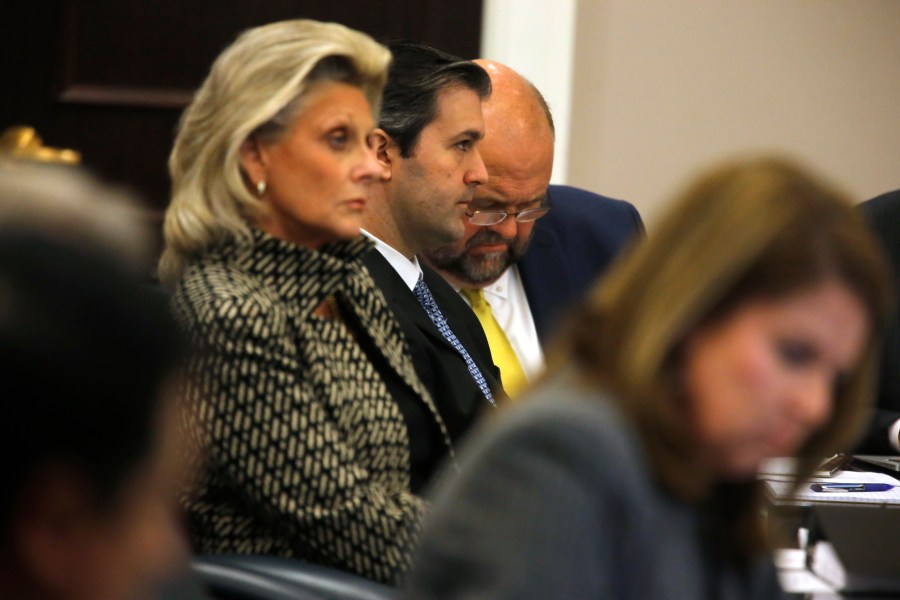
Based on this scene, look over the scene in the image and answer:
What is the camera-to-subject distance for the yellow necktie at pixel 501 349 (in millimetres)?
2863

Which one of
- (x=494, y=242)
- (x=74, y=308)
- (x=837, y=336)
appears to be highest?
(x=74, y=308)

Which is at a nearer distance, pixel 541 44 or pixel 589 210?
pixel 589 210

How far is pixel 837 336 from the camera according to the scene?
1.06 meters

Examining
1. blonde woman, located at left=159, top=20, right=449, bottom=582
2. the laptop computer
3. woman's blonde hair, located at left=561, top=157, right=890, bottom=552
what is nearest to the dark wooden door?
blonde woman, located at left=159, top=20, right=449, bottom=582

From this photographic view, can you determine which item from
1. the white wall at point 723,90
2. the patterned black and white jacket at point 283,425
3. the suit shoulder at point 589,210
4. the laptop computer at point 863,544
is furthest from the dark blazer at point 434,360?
the white wall at point 723,90

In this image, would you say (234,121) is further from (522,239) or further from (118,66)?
(118,66)

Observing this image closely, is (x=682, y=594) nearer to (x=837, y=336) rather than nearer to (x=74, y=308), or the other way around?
(x=837, y=336)

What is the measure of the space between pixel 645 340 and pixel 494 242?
76.7 inches

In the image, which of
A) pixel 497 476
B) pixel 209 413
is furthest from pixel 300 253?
pixel 497 476

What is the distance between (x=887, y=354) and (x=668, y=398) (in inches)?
91.2

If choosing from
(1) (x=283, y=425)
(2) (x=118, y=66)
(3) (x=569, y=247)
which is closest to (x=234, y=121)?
(1) (x=283, y=425)

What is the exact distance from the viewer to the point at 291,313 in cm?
186

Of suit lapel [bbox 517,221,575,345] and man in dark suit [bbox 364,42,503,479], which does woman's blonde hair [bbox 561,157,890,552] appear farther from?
suit lapel [bbox 517,221,575,345]

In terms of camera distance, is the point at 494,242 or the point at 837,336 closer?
the point at 837,336
